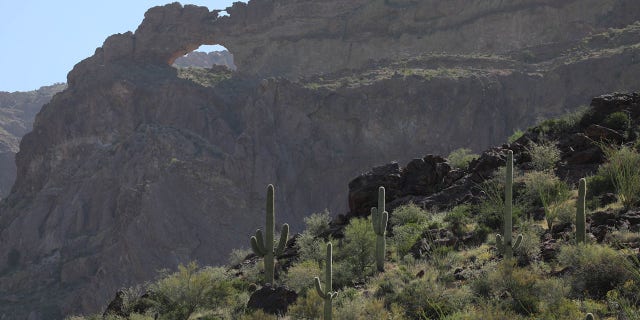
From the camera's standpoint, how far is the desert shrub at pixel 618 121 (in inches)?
1240

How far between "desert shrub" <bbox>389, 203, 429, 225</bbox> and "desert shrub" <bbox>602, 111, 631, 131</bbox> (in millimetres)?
7064

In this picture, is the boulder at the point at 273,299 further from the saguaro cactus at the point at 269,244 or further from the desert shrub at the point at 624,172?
the desert shrub at the point at 624,172

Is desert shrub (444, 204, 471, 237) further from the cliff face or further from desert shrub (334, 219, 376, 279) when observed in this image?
the cliff face

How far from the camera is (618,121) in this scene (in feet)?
104

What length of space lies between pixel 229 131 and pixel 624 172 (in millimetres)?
48503

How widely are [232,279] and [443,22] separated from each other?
58466 millimetres

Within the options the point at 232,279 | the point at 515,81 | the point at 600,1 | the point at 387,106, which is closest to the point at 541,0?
the point at 600,1

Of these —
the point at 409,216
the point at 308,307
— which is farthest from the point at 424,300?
the point at 409,216

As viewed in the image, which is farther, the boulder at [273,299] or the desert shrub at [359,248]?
the desert shrub at [359,248]

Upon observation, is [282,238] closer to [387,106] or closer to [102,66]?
[387,106]

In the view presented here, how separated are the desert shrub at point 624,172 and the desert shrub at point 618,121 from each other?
10.3 feet

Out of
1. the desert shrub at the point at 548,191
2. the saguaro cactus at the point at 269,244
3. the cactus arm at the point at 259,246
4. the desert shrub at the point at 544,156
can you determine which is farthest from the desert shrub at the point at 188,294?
the desert shrub at the point at 544,156

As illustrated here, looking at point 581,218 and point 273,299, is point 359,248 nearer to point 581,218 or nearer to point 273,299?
point 273,299

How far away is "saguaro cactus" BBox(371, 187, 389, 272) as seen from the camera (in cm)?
2534
